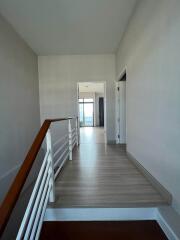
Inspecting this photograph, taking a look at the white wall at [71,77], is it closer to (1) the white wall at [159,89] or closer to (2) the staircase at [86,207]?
(1) the white wall at [159,89]

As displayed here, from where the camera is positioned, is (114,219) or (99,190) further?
(99,190)

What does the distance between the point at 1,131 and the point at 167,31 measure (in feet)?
10.9

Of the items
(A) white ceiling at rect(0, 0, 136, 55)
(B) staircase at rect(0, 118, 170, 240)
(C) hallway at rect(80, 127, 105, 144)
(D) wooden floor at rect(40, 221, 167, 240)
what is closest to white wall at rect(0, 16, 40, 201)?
(A) white ceiling at rect(0, 0, 136, 55)

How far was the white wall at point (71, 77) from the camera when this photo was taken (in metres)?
5.44

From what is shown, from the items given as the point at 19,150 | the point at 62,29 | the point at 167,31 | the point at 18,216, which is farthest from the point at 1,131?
the point at 167,31

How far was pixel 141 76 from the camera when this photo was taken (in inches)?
102

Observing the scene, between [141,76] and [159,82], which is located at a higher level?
[141,76]

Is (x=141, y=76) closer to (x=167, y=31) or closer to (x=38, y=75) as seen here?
(x=167, y=31)

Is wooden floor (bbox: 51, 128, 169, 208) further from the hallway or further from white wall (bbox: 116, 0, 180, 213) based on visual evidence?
the hallway

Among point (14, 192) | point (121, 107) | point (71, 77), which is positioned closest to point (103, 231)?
point (14, 192)

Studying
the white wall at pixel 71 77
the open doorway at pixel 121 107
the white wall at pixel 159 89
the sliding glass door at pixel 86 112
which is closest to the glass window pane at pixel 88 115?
the sliding glass door at pixel 86 112

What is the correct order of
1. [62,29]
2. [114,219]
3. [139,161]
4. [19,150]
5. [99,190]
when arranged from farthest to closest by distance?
[19,150] → [62,29] → [139,161] → [99,190] → [114,219]

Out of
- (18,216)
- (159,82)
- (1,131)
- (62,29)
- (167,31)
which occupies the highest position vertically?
(62,29)

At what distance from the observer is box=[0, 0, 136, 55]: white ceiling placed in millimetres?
2902
